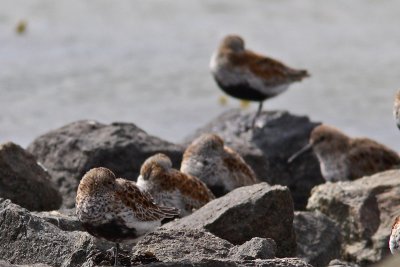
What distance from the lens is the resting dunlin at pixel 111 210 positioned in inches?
298

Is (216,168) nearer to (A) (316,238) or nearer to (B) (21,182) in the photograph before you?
(A) (316,238)

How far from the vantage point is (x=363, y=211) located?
1050cm

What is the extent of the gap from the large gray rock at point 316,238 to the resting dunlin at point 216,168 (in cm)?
136

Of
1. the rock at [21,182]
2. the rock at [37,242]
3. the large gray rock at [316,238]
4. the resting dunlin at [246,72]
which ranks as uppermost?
the resting dunlin at [246,72]

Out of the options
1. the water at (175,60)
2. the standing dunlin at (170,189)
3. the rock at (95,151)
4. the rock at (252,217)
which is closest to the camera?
the rock at (252,217)

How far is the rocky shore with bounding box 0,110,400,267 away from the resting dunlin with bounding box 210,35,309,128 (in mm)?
655

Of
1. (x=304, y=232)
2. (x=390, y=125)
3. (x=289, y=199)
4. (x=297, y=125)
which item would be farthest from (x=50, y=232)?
(x=390, y=125)

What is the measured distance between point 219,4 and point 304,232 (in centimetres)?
1503

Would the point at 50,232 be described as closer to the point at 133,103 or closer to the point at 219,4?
the point at 133,103

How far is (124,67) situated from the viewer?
20766 millimetres

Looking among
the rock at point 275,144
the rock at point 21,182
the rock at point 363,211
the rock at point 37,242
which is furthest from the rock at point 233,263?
the rock at point 275,144

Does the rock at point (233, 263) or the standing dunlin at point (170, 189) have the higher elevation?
the standing dunlin at point (170, 189)

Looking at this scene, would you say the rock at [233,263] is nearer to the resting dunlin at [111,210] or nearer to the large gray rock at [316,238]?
the resting dunlin at [111,210]

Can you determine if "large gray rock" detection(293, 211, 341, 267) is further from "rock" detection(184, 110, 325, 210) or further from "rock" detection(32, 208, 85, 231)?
"rock" detection(184, 110, 325, 210)
